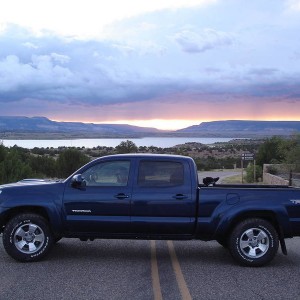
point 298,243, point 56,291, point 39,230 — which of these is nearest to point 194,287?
point 56,291

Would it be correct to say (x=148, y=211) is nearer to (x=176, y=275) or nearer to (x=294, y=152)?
(x=176, y=275)

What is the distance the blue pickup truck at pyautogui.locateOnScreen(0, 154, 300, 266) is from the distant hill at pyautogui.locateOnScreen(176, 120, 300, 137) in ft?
462

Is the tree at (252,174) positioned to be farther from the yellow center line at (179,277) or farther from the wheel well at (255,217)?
the wheel well at (255,217)

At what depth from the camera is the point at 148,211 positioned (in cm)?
843

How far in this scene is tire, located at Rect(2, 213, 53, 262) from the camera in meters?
8.46

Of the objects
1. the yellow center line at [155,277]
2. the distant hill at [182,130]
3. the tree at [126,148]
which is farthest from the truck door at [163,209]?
the distant hill at [182,130]

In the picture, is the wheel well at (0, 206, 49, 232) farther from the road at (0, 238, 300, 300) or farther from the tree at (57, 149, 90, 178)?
the tree at (57, 149, 90, 178)

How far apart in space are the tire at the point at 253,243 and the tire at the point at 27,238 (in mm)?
3138

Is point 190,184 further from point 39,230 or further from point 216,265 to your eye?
point 39,230

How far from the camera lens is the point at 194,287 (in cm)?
703

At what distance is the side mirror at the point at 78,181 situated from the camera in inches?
331

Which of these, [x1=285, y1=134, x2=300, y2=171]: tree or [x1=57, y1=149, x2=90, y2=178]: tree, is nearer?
[x1=285, y1=134, x2=300, y2=171]: tree

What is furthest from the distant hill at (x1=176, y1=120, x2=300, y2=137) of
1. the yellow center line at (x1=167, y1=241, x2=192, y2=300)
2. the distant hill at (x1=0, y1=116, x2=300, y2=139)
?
the yellow center line at (x1=167, y1=241, x2=192, y2=300)

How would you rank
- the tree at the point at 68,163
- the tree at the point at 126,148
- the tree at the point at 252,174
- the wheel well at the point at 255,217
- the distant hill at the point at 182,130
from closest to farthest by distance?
1. the wheel well at the point at 255,217
2. the tree at the point at 68,163
3. the tree at the point at 252,174
4. the tree at the point at 126,148
5. the distant hill at the point at 182,130
